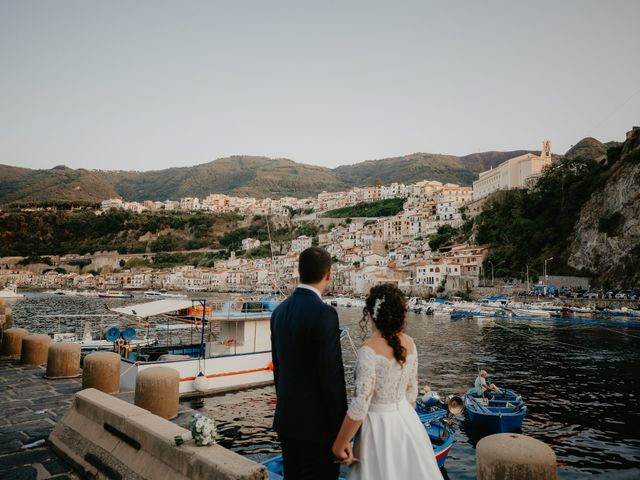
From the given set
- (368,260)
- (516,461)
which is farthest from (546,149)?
(516,461)

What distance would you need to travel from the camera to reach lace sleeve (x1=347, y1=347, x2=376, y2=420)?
9.40ft

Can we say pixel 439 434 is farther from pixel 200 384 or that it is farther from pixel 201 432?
pixel 200 384

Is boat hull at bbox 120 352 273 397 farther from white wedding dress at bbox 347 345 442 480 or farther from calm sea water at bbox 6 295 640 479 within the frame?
white wedding dress at bbox 347 345 442 480

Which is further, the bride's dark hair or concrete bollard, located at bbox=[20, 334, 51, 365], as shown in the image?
concrete bollard, located at bbox=[20, 334, 51, 365]

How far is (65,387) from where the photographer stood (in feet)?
29.5

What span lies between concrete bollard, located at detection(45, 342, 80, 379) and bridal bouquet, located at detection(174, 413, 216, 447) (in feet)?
24.0

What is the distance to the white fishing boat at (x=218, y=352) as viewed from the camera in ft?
51.4

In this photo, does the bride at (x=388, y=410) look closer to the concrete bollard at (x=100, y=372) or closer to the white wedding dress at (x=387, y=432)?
the white wedding dress at (x=387, y=432)

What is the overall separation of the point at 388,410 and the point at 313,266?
1.14 m

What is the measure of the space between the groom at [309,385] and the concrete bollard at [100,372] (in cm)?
640

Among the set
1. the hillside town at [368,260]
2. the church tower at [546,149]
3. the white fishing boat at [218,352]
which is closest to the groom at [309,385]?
the white fishing boat at [218,352]

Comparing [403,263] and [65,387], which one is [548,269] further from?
[65,387]

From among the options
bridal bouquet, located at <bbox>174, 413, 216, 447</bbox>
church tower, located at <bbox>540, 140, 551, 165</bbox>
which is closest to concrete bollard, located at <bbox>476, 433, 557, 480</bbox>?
bridal bouquet, located at <bbox>174, 413, 216, 447</bbox>

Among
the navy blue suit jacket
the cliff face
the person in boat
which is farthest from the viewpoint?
the cliff face
